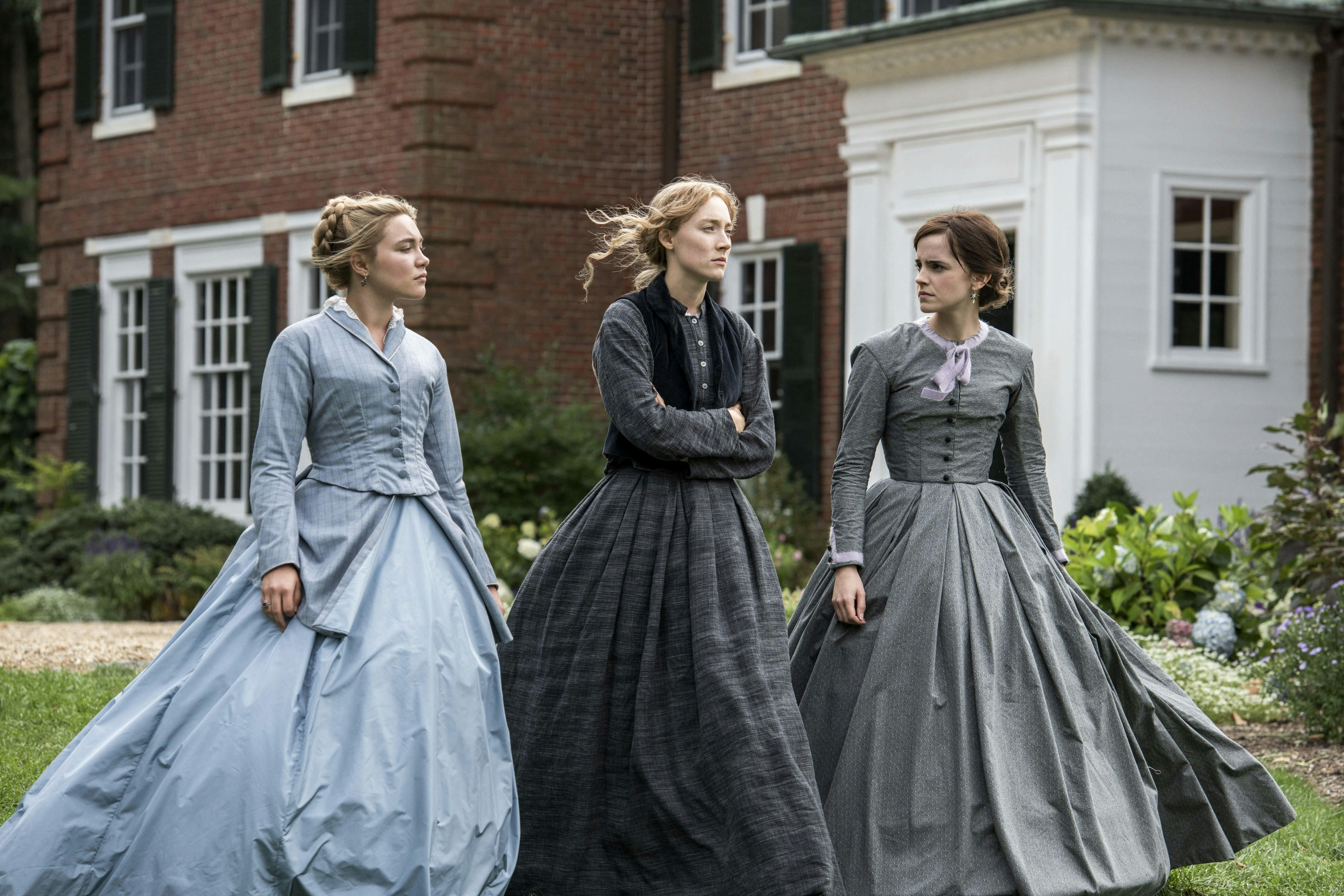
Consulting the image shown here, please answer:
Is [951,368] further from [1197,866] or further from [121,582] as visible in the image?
[121,582]

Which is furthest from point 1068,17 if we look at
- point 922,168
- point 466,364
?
point 466,364

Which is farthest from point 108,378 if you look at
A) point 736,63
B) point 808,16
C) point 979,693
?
point 979,693

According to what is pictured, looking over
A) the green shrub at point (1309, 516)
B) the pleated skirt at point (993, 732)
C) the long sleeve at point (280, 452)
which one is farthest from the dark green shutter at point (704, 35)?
the long sleeve at point (280, 452)

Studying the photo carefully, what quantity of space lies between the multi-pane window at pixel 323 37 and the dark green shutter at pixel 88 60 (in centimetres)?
275

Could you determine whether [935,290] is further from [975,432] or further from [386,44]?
[386,44]

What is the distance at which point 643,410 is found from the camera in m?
4.50

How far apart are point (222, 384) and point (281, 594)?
11359mm

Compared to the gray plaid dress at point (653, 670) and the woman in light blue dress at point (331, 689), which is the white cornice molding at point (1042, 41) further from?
the woman in light blue dress at point (331, 689)

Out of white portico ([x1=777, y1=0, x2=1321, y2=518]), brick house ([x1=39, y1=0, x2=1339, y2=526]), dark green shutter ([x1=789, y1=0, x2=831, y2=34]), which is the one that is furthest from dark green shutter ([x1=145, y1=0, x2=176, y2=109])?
white portico ([x1=777, y1=0, x2=1321, y2=518])

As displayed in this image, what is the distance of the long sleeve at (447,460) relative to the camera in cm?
460

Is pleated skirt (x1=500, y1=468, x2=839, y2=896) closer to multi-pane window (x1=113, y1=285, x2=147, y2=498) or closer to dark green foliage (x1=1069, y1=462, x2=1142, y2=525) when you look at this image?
dark green foliage (x1=1069, y1=462, x2=1142, y2=525)

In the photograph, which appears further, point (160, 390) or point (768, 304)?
point (160, 390)

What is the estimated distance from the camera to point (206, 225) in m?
15.0

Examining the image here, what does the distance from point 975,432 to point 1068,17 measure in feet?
21.6
